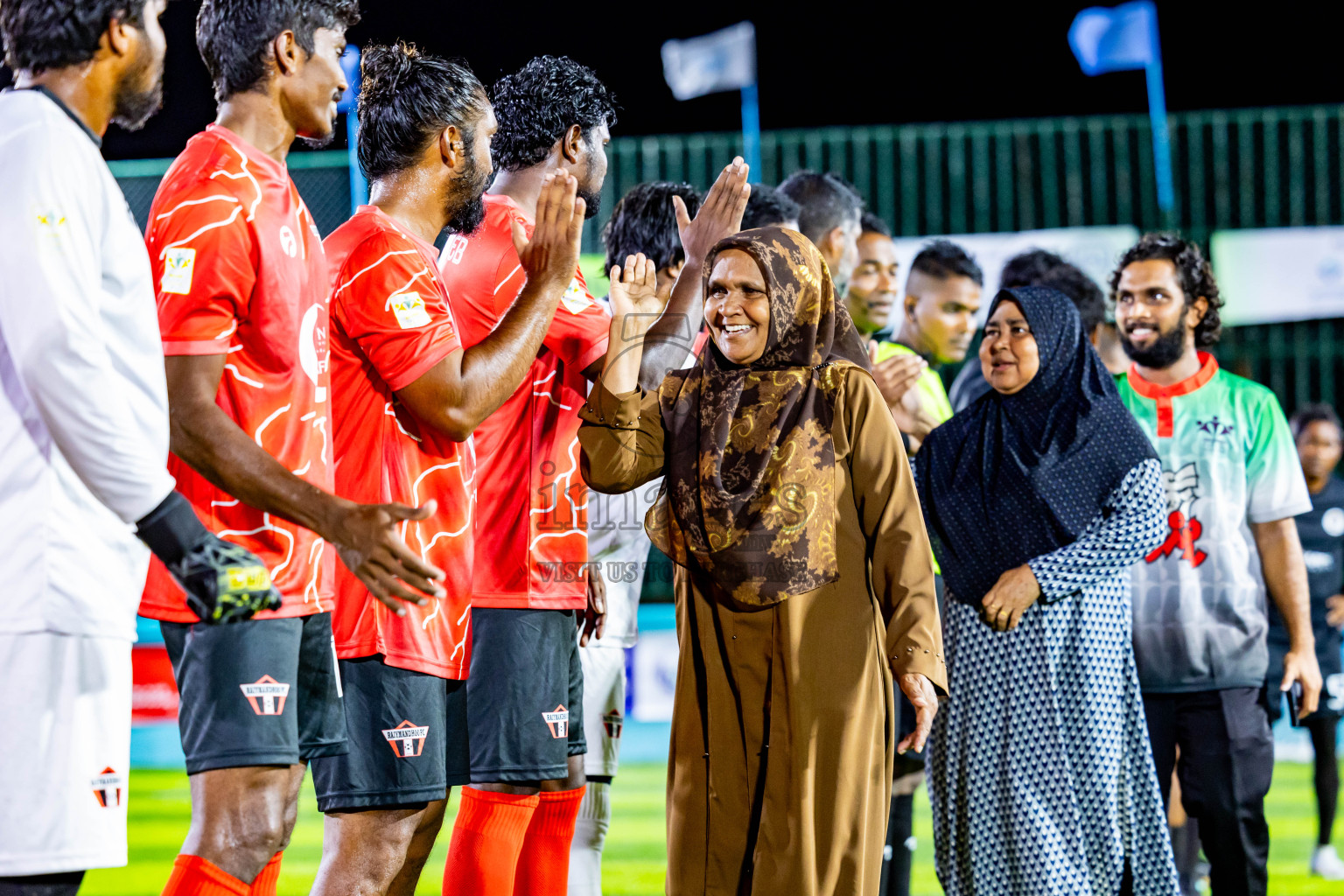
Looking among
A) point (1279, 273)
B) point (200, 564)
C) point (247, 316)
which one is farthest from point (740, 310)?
point (1279, 273)

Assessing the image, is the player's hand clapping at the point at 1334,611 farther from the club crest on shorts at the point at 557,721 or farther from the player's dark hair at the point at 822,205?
the club crest on shorts at the point at 557,721

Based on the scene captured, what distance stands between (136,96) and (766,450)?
1.69 m

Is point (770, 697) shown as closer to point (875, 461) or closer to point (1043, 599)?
point (875, 461)

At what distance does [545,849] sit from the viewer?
3783mm

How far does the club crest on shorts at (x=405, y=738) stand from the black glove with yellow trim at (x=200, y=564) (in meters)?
0.95

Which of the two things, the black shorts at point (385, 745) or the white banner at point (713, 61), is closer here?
the black shorts at point (385, 745)

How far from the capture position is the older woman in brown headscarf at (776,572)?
10.8 feet

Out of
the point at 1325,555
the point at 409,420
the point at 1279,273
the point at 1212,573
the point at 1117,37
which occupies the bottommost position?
the point at 1325,555

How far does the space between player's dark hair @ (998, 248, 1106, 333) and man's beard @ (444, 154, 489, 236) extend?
3.12 m

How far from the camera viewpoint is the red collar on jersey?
16.0 ft

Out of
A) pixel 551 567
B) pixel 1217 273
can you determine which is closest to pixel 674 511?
pixel 551 567

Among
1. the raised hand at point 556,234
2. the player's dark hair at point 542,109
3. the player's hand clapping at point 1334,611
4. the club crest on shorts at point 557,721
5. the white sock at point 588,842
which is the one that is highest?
the player's dark hair at point 542,109

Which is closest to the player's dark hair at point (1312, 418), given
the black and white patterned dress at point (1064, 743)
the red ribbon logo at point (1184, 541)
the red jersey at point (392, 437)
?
the red ribbon logo at point (1184, 541)

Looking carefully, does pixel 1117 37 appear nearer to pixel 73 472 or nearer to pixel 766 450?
pixel 766 450
